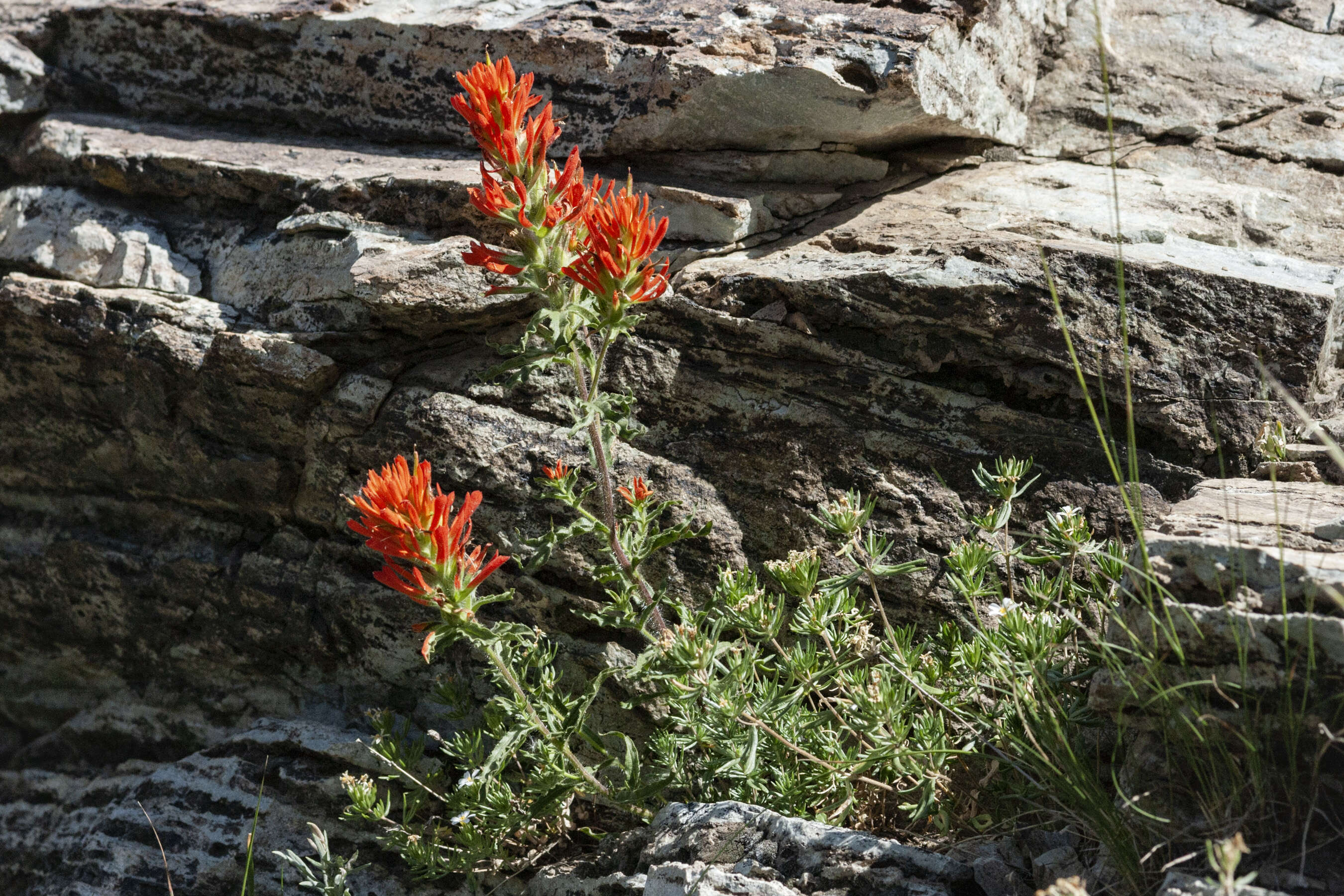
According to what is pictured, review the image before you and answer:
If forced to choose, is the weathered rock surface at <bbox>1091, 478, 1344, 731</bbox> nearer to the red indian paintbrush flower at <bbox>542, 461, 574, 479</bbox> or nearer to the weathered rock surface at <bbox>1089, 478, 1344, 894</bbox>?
the weathered rock surface at <bbox>1089, 478, 1344, 894</bbox>

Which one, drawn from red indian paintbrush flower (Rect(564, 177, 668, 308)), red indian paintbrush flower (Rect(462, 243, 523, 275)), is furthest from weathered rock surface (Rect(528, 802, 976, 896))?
red indian paintbrush flower (Rect(462, 243, 523, 275))

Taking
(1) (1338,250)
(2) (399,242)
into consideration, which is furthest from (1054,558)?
(2) (399,242)

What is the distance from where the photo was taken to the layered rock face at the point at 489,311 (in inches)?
140

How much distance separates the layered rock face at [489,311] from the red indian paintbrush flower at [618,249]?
1024 millimetres

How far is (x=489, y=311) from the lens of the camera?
3.89m

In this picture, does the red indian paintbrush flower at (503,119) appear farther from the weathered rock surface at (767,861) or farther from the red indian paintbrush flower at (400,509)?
the weathered rock surface at (767,861)

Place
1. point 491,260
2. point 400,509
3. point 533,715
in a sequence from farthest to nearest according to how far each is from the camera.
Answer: point 533,715 → point 491,260 → point 400,509

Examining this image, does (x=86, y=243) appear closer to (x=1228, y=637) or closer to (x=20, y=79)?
(x=20, y=79)

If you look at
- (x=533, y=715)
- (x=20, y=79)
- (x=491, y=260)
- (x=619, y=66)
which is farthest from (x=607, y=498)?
(x=20, y=79)

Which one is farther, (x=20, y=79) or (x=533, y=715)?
(x=20, y=79)

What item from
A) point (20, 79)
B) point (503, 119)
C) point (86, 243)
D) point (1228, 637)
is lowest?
point (1228, 637)

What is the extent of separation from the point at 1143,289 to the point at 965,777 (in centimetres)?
175

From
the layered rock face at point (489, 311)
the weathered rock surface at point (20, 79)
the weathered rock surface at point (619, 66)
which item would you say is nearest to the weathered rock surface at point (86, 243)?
the layered rock face at point (489, 311)

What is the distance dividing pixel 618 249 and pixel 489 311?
52.9 inches
